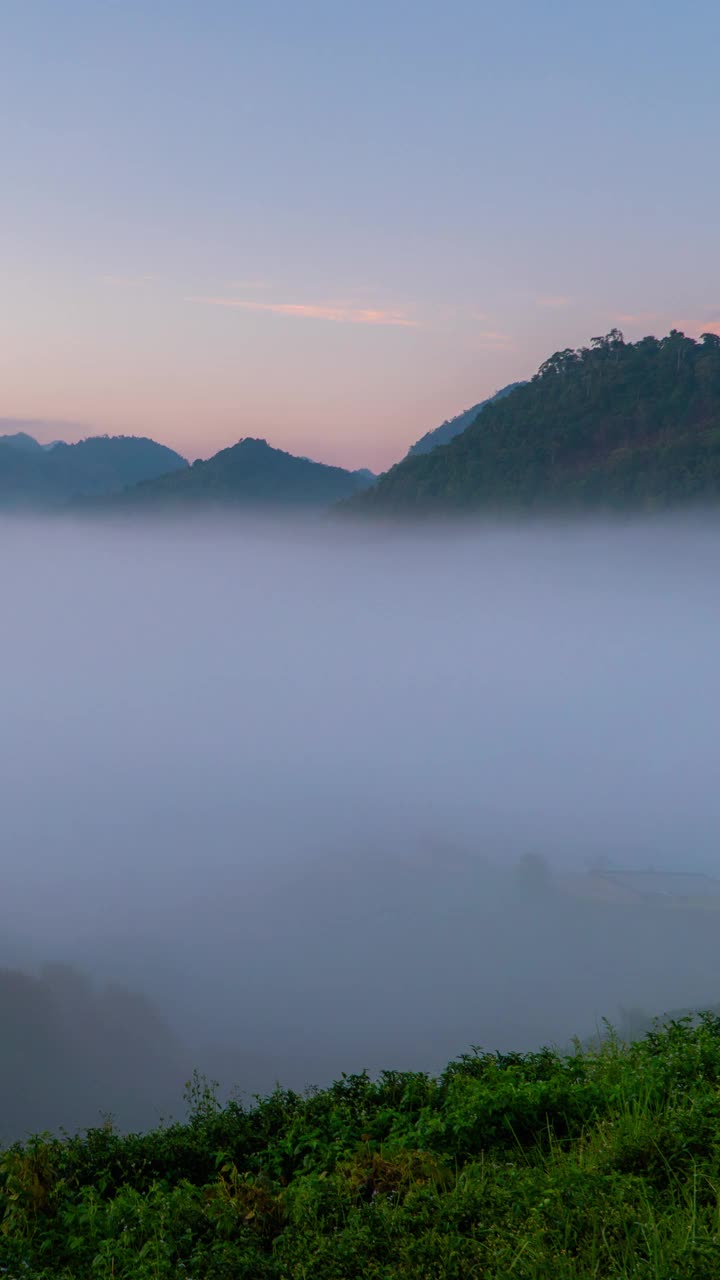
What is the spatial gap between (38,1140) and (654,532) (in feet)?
511

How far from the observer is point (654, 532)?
506 feet

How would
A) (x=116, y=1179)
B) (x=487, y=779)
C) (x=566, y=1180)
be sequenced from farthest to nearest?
(x=487, y=779) < (x=116, y=1179) < (x=566, y=1180)

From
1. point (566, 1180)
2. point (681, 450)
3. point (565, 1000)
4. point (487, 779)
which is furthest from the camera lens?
point (681, 450)

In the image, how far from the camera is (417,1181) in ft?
18.1

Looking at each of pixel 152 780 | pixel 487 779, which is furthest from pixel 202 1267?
pixel 152 780

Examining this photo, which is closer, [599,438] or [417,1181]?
[417,1181]

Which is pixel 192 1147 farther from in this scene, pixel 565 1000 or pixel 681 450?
pixel 681 450

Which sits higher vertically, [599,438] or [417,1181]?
[599,438]

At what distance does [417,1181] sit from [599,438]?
13480cm

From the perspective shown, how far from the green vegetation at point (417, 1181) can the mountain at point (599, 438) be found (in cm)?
12921

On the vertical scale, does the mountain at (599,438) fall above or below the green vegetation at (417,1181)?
above

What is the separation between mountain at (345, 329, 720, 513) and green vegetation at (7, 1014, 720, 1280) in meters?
129

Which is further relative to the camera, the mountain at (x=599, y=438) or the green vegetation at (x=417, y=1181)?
the mountain at (x=599, y=438)

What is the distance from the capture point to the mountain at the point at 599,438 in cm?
12988
